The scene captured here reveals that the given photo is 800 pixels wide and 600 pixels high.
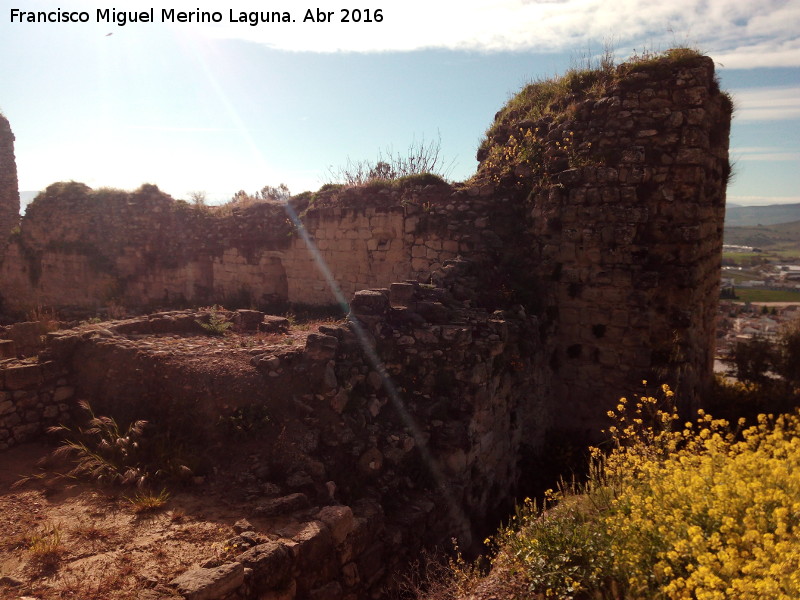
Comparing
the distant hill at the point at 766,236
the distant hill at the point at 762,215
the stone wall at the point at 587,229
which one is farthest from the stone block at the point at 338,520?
the distant hill at the point at 762,215

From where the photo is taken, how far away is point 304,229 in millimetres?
11836

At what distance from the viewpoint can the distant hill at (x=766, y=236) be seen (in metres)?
86.9

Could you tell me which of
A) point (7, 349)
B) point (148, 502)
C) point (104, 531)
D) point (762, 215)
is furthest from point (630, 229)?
point (762, 215)

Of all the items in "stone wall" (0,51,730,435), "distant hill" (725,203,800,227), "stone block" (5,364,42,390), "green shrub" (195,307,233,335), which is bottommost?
"stone block" (5,364,42,390)

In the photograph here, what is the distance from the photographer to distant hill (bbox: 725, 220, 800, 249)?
285ft

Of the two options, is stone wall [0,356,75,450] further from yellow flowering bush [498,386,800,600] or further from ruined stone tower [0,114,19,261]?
ruined stone tower [0,114,19,261]

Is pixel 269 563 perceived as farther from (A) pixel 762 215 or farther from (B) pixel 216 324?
(A) pixel 762 215

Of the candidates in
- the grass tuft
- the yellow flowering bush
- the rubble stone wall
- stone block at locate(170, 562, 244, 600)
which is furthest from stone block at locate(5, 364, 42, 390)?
the rubble stone wall

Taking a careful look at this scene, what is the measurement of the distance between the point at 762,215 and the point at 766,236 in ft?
212

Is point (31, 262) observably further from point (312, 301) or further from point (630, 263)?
point (630, 263)

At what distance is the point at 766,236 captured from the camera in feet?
313

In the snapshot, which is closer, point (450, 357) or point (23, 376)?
point (23, 376)

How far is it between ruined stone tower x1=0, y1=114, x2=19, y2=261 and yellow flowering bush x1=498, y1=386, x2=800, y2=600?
19.6 meters

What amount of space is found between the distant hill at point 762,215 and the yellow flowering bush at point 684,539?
509ft
